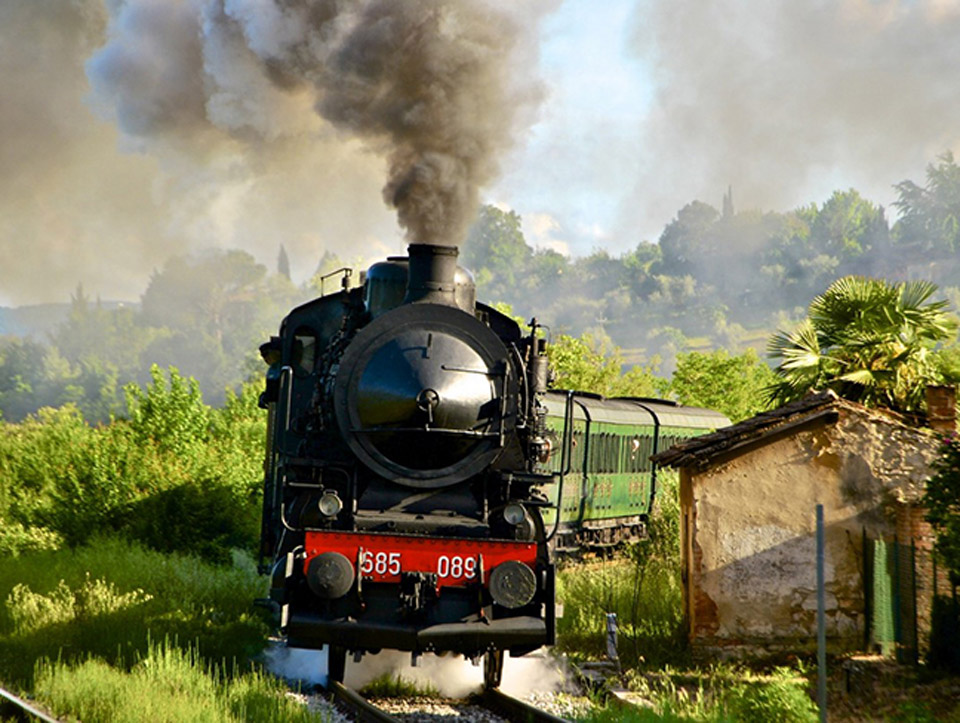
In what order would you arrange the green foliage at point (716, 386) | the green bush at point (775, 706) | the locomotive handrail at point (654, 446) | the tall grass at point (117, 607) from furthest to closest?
the green foliage at point (716, 386)
the locomotive handrail at point (654, 446)
the tall grass at point (117, 607)
the green bush at point (775, 706)

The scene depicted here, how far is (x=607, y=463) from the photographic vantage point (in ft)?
61.1

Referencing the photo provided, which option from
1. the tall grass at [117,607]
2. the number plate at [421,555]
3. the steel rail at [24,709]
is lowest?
the steel rail at [24,709]

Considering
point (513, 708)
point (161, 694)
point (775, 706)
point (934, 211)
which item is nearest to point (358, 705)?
point (513, 708)

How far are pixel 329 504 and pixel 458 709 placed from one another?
1.86m

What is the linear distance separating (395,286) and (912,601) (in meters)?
5.72

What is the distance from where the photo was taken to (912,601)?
1067cm

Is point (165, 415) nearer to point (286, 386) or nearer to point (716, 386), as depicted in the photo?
point (286, 386)

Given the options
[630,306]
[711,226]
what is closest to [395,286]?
[630,306]

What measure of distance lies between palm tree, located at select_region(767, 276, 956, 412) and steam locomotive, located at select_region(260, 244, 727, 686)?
5.16m

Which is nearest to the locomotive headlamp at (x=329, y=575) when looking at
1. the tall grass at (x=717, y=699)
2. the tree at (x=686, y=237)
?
the tall grass at (x=717, y=699)

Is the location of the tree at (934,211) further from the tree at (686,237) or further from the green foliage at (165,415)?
the green foliage at (165,415)

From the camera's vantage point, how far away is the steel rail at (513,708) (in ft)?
25.3

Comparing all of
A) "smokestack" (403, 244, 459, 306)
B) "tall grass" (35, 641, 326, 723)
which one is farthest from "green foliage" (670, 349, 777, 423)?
"tall grass" (35, 641, 326, 723)

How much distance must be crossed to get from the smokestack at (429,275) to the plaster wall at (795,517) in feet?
12.9
